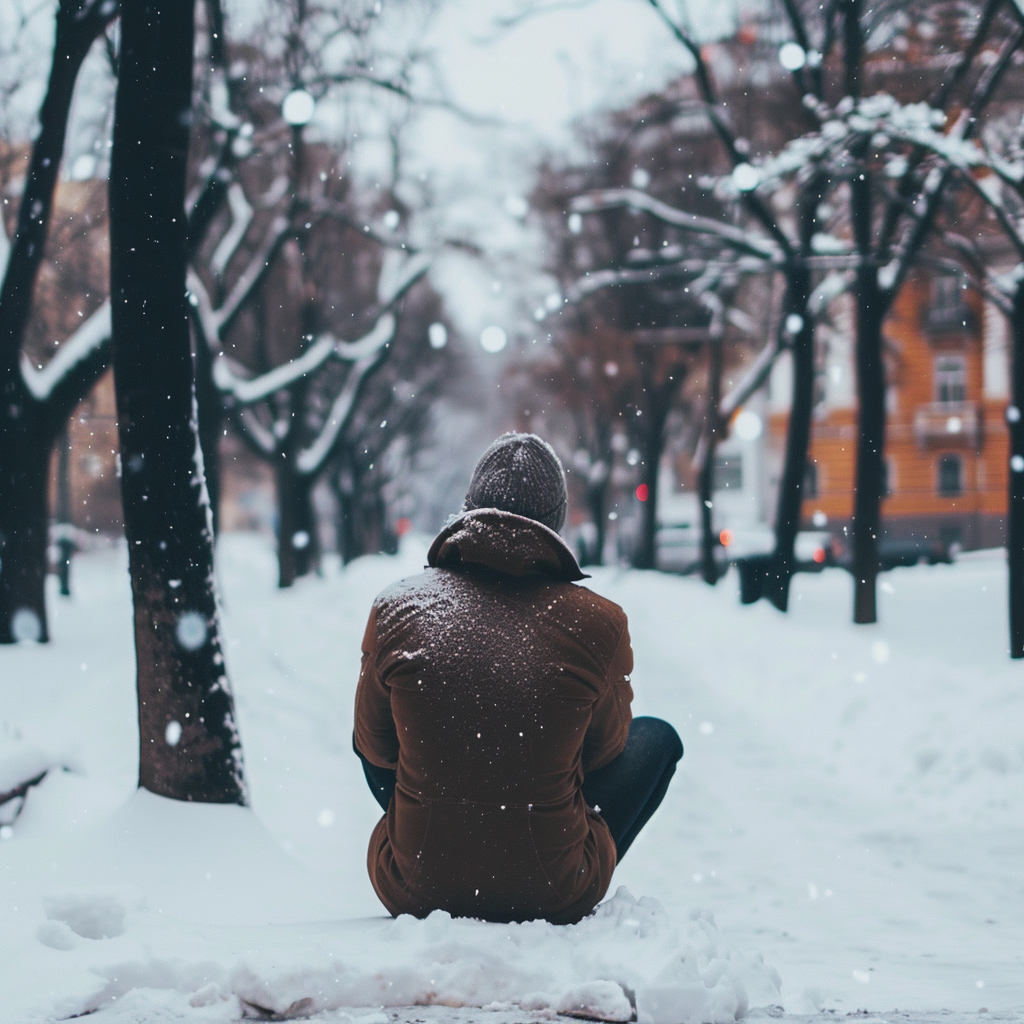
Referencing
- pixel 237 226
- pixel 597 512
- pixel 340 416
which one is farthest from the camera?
pixel 597 512

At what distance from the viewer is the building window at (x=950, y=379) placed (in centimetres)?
3891

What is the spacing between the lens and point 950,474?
133 feet

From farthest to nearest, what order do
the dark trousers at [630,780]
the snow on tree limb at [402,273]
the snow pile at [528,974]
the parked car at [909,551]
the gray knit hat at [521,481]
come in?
the parked car at [909,551] < the snow on tree limb at [402,273] < the dark trousers at [630,780] < the gray knit hat at [521,481] < the snow pile at [528,974]

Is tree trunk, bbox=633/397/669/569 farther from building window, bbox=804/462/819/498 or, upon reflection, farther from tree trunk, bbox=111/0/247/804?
tree trunk, bbox=111/0/247/804

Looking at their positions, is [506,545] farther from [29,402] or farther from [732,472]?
[732,472]

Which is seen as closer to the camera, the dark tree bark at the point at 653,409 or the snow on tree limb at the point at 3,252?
the snow on tree limb at the point at 3,252

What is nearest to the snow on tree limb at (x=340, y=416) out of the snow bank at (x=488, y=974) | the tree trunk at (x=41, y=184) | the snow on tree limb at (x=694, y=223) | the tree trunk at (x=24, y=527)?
the snow on tree limb at (x=694, y=223)

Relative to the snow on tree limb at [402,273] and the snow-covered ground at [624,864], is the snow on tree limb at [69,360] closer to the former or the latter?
the snow-covered ground at [624,864]

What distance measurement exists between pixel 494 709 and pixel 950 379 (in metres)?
39.9

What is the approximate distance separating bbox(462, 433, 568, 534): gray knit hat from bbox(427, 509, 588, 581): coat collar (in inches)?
5.7

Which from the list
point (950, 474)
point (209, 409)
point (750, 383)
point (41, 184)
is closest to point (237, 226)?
point (209, 409)

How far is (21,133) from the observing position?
34.4 feet

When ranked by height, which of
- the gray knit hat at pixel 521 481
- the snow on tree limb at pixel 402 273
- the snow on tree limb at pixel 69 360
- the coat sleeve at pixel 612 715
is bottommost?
the coat sleeve at pixel 612 715

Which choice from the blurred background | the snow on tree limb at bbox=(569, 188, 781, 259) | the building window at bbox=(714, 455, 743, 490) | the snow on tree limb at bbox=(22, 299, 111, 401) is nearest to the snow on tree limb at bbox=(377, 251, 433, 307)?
the blurred background
